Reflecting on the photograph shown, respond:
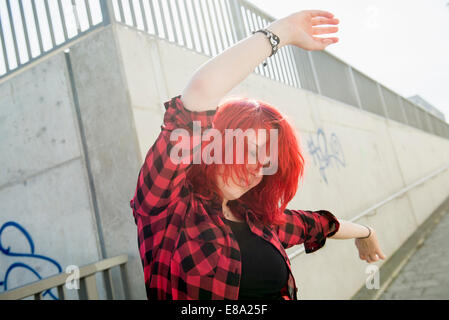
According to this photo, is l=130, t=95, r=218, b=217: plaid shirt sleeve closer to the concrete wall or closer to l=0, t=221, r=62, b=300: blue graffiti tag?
the concrete wall

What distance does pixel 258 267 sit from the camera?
3.83 feet

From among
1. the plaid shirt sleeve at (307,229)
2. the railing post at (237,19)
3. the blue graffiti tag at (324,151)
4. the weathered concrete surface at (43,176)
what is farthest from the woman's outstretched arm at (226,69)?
the blue graffiti tag at (324,151)

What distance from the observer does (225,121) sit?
111 centimetres

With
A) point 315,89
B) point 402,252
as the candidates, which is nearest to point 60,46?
point 315,89

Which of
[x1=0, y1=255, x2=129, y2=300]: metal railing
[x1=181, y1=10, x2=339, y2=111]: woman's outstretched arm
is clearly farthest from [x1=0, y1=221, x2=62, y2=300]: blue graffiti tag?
[x1=181, y1=10, x2=339, y2=111]: woman's outstretched arm

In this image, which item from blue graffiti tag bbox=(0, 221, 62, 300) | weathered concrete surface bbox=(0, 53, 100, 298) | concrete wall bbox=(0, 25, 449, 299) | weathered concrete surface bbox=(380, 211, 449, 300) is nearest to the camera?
concrete wall bbox=(0, 25, 449, 299)

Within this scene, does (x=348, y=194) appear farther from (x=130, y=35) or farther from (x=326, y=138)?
(x=130, y=35)

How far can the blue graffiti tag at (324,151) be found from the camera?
4.15 m

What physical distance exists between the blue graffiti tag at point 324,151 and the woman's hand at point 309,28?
310 cm

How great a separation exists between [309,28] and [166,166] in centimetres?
59

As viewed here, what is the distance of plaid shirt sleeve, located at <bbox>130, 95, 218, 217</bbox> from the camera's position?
84 centimetres

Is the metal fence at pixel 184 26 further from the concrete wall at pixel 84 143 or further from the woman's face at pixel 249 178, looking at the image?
the woman's face at pixel 249 178

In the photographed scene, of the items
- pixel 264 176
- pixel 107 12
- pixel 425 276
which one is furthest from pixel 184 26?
pixel 425 276

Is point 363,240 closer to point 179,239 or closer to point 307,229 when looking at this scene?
point 307,229
